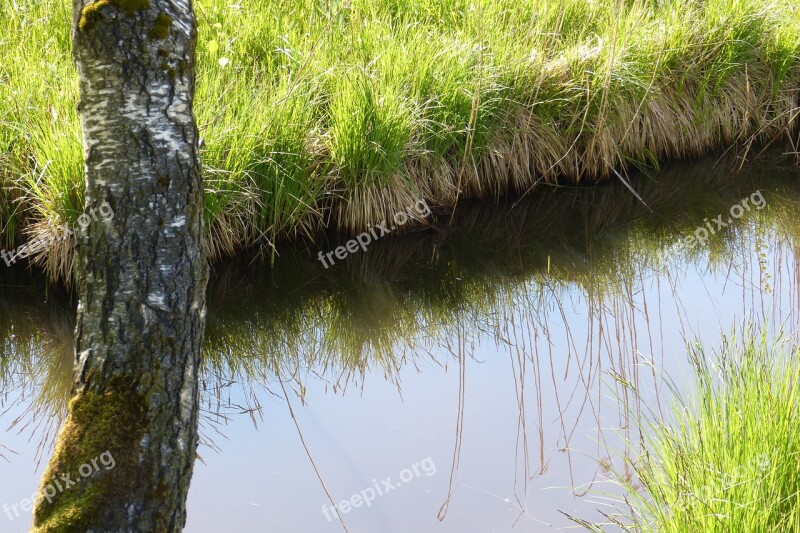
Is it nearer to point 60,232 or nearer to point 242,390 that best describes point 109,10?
point 242,390

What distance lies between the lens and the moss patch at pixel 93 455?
1.82 metres

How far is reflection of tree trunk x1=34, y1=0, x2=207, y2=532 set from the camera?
1.72 m

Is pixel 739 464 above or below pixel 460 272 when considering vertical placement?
below

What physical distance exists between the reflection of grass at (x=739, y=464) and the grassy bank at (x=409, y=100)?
9.49 ft

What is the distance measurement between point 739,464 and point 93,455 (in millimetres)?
1597

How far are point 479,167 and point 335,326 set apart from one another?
200 centimetres
